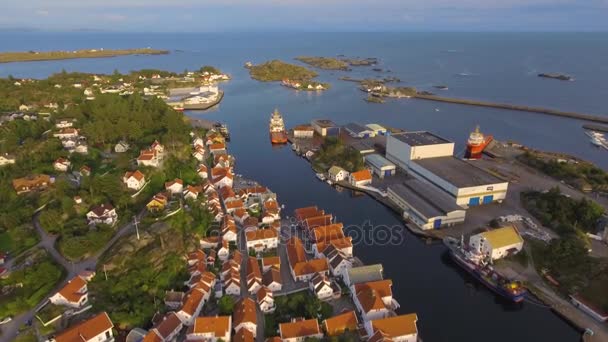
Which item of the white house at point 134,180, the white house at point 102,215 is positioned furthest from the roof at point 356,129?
the white house at point 102,215

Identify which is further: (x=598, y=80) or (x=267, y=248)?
(x=598, y=80)

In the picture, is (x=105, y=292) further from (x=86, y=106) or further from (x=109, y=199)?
(x=86, y=106)

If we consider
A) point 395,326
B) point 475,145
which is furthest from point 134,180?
point 475,145

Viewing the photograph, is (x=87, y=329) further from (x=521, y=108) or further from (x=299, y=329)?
(x=521, y=108)

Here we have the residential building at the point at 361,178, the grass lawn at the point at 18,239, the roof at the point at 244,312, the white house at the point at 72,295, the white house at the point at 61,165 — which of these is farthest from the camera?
the residential building at the point at 361,178

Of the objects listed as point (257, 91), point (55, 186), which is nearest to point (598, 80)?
point (257, 91)

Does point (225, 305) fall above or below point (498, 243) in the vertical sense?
above

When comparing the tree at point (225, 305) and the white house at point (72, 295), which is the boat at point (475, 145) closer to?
the tree at point (225, 305)
